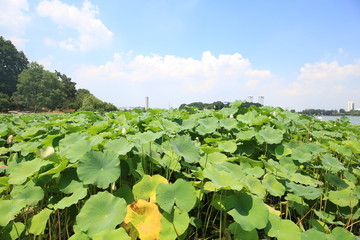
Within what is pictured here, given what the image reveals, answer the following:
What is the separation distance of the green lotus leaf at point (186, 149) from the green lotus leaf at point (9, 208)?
773 mm

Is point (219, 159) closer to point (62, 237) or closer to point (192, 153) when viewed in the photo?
point (192, 153)

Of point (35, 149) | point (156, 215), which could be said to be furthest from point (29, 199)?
point (156, 215)

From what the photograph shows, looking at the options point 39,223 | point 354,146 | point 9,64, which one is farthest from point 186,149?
point 9,64

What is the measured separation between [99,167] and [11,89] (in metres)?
58.0

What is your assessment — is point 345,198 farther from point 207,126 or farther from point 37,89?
point 37,89

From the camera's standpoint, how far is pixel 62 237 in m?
1.08

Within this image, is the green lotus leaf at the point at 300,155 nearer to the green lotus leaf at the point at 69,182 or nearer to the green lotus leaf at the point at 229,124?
the green lotus leaf at the point at 229,124

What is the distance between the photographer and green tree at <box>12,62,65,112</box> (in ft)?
112

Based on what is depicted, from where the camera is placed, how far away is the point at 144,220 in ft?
2.92

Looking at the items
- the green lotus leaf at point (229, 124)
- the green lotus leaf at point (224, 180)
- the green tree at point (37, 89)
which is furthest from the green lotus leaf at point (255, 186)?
the green tree at point (37, 89)

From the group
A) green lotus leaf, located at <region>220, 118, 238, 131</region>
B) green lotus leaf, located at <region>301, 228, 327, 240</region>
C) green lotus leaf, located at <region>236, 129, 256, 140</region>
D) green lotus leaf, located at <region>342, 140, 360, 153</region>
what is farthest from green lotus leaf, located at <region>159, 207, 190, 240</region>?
green lotus leaf, located at <region>342, 140, 360, 153</region>

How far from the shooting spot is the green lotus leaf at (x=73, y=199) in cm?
90

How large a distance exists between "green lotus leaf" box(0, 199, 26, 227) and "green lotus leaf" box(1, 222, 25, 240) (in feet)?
0.21

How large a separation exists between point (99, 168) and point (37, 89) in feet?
138
